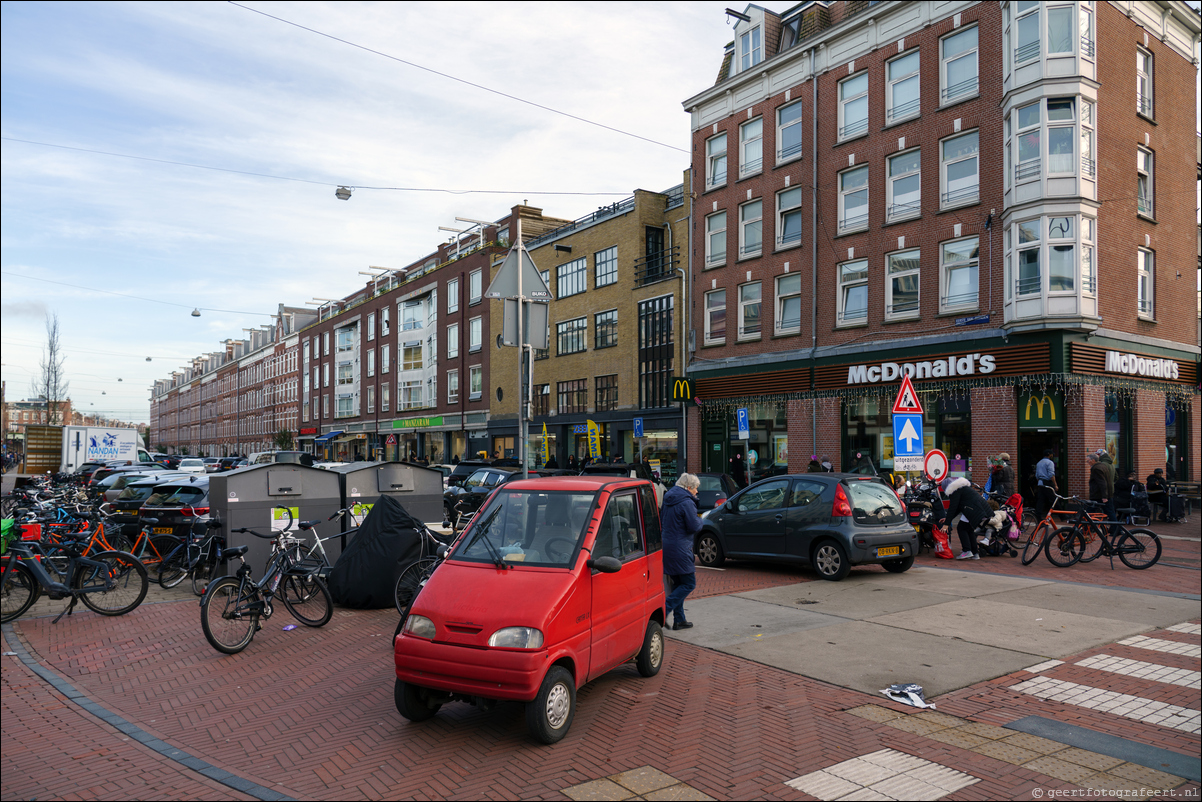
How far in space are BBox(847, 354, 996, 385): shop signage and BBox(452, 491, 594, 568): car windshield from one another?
18.5 m

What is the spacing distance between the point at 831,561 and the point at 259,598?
305 inches

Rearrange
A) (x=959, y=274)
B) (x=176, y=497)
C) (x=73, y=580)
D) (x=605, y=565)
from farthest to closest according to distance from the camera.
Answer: (x=959, y=274)
(x=176, y=497)
(x=73, y=580)
(x=605, y=565)

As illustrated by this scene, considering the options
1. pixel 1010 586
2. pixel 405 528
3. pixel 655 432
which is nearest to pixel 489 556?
pixel 405 528

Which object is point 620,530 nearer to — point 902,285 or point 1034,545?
point 1034,545

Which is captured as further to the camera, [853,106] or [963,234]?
[853,106]

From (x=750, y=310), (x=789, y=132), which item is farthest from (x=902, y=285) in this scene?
(x=789, y=132)

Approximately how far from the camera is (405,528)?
32.8 ft

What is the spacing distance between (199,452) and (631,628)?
423 ft

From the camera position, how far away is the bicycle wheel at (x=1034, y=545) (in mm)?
13191

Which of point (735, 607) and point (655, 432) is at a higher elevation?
point (655, 432)

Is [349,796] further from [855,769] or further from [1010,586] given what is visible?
[1010,586]

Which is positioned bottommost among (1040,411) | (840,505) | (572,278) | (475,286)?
(840,505)

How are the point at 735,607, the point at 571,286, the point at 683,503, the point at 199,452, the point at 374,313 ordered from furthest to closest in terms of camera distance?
the point at 199,452
the point at 374,313
the point at 571,286
the point at 735,607
the point at 683,503

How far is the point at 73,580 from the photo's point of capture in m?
9.41
